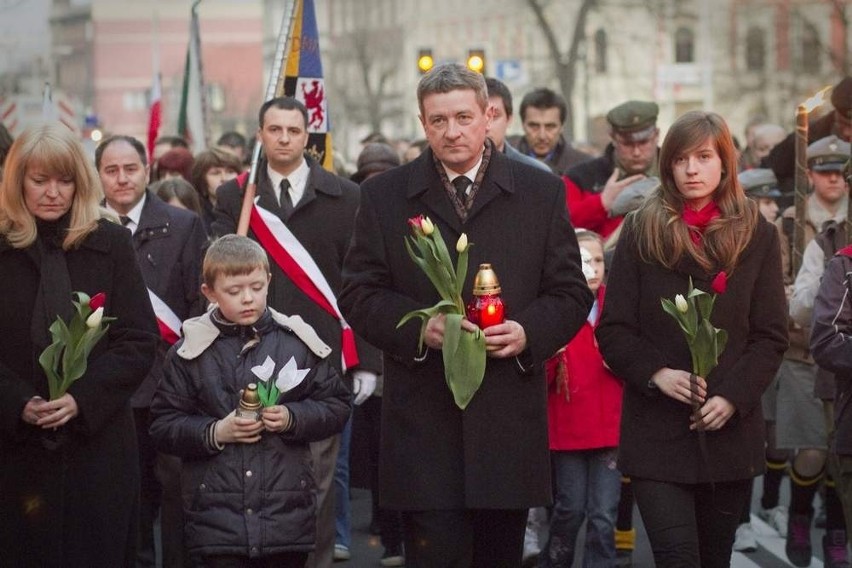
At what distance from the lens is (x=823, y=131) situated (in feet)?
41.7

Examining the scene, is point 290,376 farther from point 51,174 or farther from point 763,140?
point 763,140

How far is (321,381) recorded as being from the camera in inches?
316

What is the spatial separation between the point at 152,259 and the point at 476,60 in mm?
7878

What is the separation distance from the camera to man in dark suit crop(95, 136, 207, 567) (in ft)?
33.1

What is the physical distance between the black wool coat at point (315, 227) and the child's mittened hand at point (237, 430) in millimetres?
2392

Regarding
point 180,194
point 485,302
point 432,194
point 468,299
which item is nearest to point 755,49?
point 180,194

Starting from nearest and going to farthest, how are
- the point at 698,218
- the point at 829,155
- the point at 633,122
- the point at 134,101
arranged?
the point at 698,218 < the point at 829,155 < the point at 633,122 < the point at 134,101

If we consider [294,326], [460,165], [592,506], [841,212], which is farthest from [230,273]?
[841,212]

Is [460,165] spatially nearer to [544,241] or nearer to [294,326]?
[544,241]

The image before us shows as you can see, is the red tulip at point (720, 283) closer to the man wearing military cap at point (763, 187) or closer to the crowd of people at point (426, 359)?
the crowd of people at point (426, 359)

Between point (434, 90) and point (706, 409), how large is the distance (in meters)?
1.56

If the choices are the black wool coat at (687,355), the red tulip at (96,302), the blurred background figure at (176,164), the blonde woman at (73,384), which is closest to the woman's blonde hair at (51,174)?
the blonde woman at (73,384)

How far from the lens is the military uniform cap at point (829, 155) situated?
35.9 feet

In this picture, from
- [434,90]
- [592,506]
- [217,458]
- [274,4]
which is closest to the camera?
[434,90]
